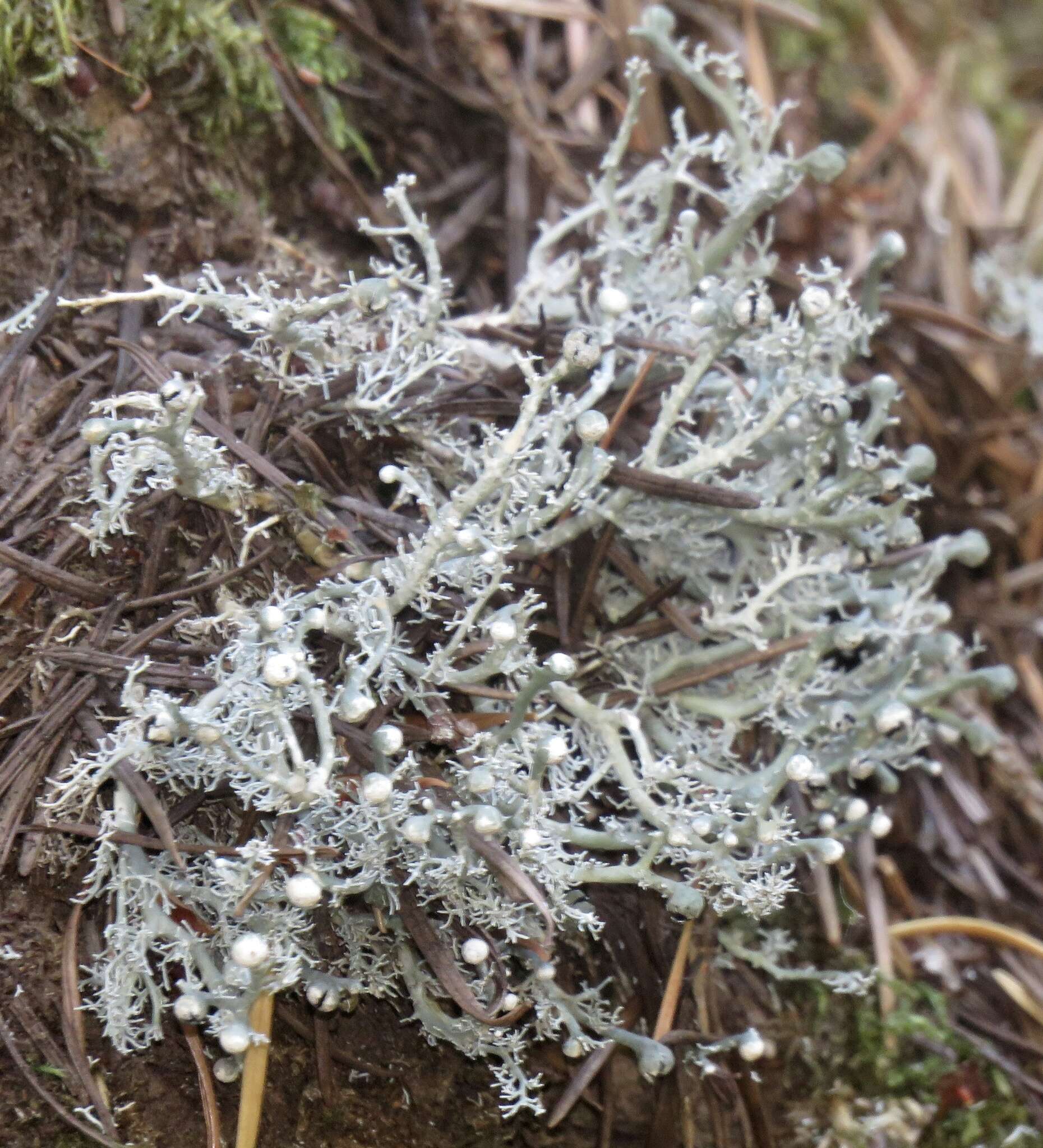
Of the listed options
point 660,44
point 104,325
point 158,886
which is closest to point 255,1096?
point 158,886

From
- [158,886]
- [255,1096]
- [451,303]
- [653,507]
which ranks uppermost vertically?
[451,303]

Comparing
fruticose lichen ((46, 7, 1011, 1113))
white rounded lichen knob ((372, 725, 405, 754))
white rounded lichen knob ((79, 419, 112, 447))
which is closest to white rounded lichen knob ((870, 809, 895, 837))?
fruticose lichen ((46, 7, 1011, 1113))

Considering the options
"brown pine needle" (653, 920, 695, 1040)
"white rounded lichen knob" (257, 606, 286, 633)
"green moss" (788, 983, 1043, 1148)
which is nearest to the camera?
"white rounded lichen knob" (257, 606, 286, 633)

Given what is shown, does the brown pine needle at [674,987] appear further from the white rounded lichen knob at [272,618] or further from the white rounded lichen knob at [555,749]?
the white rounded lichen knob at [272,618]

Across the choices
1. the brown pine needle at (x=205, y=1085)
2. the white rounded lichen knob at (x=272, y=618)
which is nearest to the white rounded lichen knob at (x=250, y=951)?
the brown pine needle at (x=205, y=1085)

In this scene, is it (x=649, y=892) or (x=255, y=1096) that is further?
(x=649, y=892)

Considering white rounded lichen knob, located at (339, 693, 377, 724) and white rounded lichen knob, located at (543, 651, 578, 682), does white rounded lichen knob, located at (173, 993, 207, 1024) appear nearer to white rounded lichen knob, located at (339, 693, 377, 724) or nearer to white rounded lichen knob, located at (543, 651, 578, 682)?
white rounded lichen knob, located at (339, 693, 377, 724)

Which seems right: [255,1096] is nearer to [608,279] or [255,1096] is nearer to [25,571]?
[25,571]
